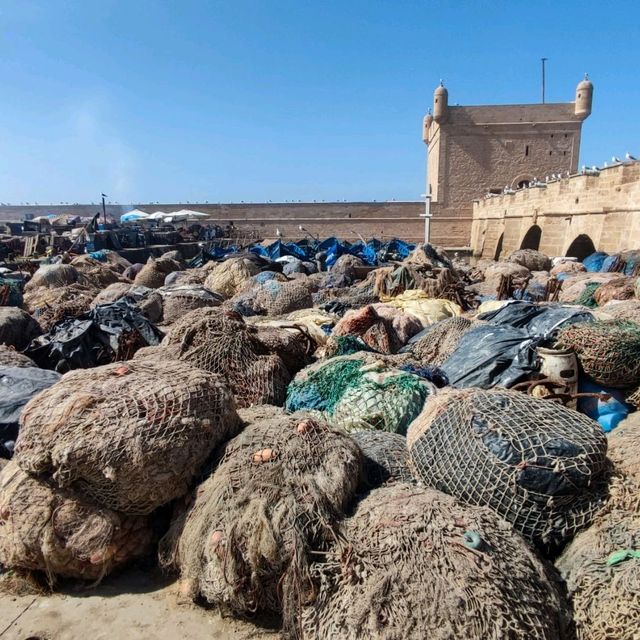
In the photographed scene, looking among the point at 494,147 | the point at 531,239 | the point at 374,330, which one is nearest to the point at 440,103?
the point at 494,147

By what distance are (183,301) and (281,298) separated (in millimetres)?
1461

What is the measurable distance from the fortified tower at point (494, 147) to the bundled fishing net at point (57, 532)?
107 ft

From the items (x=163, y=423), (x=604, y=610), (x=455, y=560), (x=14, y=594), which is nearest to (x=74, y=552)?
(x=14, y=594)

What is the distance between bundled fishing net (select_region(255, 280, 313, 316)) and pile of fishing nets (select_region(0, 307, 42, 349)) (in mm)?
3009

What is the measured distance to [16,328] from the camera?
512 centimetres

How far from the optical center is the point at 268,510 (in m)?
1.93

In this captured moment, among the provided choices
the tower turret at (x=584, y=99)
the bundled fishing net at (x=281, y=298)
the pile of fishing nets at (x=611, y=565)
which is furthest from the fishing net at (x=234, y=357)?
the tower turret at (x=584, y=99)

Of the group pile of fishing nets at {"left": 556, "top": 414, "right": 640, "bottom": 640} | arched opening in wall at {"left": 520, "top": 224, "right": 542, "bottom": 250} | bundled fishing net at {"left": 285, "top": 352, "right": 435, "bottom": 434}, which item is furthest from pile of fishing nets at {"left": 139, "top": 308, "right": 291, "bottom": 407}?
arched opening in wall at {"left": 520, "top": 224, "right": 542, "bottom": 250}

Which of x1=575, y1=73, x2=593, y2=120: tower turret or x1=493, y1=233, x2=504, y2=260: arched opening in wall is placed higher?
x1=575, y1=73, x2=593, y2=120: tower turret

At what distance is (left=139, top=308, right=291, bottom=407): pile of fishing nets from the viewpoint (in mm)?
3396

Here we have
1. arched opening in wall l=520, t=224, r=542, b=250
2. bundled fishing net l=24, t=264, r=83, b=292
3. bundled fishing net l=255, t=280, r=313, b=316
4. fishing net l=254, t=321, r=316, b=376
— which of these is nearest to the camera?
fishing net l=254, t=321, r=316, b=376

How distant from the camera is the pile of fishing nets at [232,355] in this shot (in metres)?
3.40

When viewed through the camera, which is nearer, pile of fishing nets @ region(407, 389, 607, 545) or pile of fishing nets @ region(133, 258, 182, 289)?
pile of fishing nets @ region(407, 389, 607, 545)

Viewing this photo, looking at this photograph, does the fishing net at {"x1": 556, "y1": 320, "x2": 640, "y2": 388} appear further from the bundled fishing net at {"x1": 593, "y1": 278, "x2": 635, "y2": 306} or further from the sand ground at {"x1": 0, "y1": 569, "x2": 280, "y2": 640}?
the bundled fishing net at {"x1": 593, "y1": 278, "x2": 635, "y2": 306}
